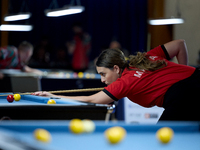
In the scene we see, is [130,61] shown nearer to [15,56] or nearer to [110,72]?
[110,72]

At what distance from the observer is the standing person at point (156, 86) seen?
1980 mm

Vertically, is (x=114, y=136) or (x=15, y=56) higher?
(x=114, y=136)

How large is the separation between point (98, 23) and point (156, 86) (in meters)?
7.88

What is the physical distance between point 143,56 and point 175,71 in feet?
0.88

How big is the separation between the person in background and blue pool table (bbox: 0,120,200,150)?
13.6 feet

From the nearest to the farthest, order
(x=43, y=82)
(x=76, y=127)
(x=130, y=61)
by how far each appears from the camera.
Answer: (x=76, y=127)
(x=130, y=61)
(x=43, y=82)

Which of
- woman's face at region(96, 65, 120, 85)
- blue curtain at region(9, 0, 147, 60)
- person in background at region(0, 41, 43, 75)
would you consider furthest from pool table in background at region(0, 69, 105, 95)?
blue curtain at region(9, 0, 147, 60)

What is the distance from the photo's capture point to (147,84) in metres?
2.04

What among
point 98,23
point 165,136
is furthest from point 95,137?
point 98,23

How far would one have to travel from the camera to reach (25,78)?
5.23 meters

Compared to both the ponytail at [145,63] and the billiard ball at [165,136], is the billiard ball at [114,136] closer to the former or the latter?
the billiard ball at [165,136]

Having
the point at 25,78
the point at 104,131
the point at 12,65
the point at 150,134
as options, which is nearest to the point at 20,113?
the point at 104,131

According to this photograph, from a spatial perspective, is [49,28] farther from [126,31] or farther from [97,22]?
[126,31]

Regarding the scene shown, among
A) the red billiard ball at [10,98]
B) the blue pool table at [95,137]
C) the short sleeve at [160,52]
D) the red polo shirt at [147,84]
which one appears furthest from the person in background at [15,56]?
the blue pool table at [95,137]
